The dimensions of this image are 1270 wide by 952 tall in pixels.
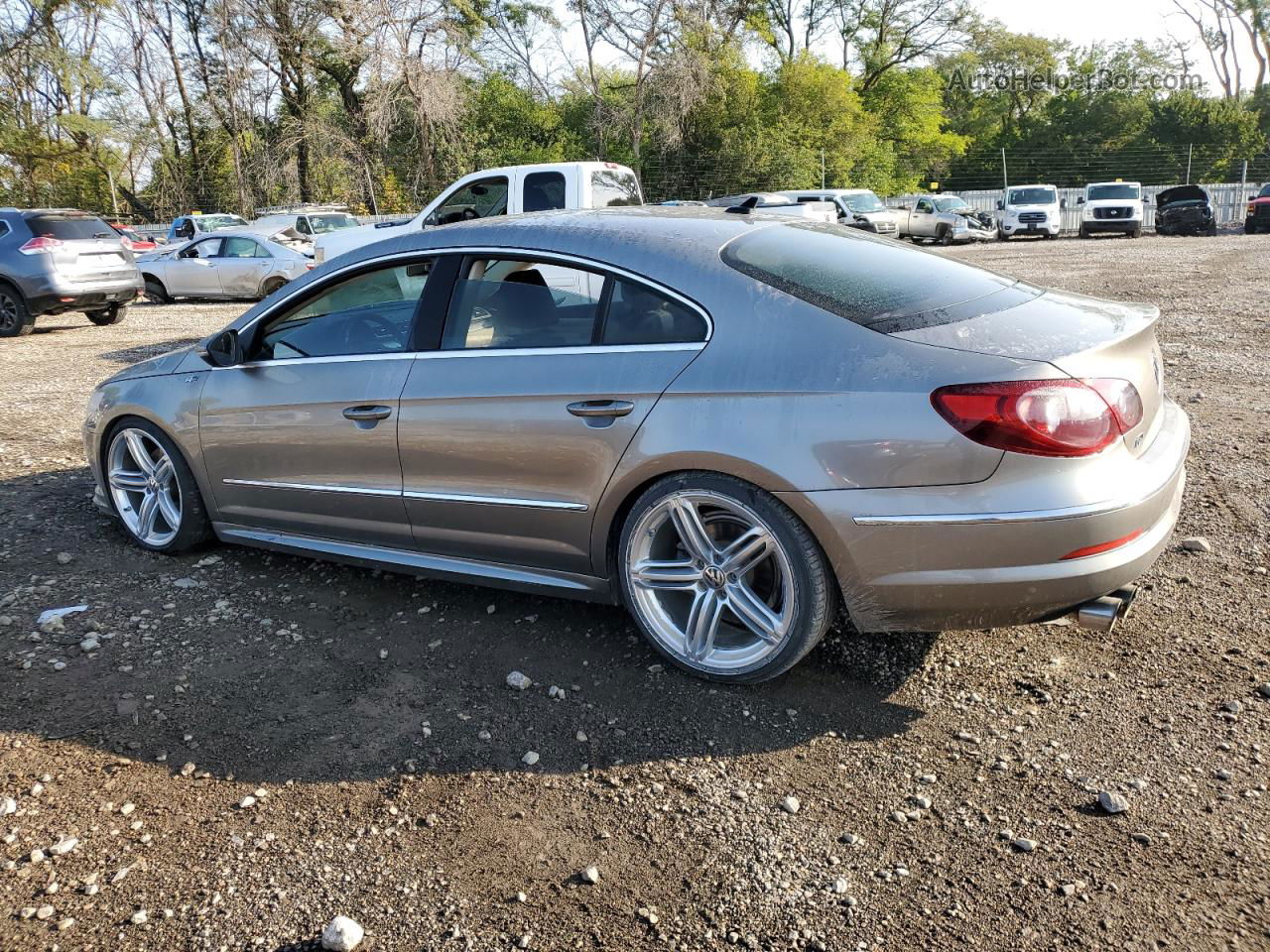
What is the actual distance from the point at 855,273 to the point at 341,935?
8.25ft

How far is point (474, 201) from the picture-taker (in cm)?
1275

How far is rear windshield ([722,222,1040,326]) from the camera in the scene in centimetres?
315

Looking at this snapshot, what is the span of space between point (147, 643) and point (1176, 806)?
3463 millimetres

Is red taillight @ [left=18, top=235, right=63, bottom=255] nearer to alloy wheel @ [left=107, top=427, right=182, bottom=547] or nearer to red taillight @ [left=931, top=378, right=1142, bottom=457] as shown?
alloy wheel @ [left=107, top=427, right=182, bottom=547]

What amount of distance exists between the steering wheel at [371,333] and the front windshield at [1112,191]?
31.8 m

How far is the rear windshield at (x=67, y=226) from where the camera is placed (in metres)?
13.0

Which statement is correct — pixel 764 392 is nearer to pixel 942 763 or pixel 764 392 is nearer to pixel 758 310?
pixel 758 310

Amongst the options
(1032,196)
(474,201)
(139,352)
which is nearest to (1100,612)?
(474,201)

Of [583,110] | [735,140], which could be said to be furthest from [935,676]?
[583,110]

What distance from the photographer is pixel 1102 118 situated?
54750 millimetres

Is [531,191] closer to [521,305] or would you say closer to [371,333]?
[371,333]

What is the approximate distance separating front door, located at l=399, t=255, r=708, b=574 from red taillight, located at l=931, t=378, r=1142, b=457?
85cm

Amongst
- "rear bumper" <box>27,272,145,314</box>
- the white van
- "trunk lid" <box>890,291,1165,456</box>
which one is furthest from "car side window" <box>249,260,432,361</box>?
the white van

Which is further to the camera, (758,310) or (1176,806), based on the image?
(758,310)
